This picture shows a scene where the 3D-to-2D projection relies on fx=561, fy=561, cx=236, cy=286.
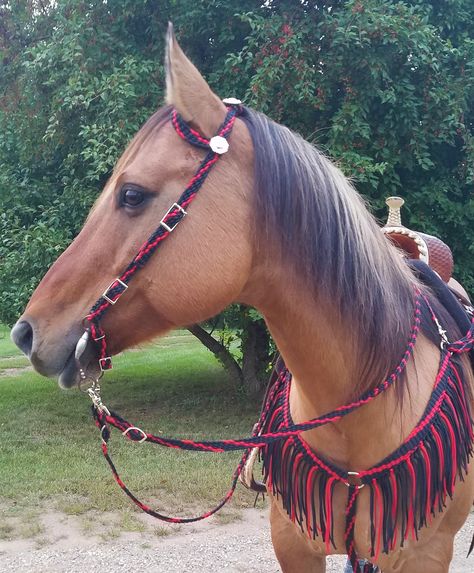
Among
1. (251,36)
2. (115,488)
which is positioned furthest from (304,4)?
(115,488)

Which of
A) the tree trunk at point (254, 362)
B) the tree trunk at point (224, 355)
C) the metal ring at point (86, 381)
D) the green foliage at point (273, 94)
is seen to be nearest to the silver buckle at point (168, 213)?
the metal ring at point (86, 381)

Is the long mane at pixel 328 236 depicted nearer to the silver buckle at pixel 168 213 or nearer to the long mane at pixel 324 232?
the long mane at pixel 324 232

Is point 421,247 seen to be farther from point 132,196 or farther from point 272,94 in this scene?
point 272,94

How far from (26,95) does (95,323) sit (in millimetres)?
5872

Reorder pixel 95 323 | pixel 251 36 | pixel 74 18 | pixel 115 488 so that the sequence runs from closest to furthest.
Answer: pixel 95 323 → pixel 115 488 → pixel 251 36 → pixel 74 18

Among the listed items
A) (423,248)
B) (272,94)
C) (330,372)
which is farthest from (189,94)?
(272,94)

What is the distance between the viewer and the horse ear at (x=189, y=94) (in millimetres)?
1294

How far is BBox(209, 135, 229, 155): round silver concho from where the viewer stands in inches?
53.4

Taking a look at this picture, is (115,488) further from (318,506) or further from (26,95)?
(26,95)

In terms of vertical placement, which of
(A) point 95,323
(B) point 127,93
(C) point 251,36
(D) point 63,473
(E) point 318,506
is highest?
(C) point 251,36

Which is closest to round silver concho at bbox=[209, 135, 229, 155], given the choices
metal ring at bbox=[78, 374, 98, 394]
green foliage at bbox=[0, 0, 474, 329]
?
metal ring at bbox=[78, 374, 98, 394]

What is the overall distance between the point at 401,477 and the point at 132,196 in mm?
1135

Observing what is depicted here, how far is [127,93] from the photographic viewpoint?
5262 mm

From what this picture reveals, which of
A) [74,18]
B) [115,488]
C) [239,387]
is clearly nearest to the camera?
[115,488]
